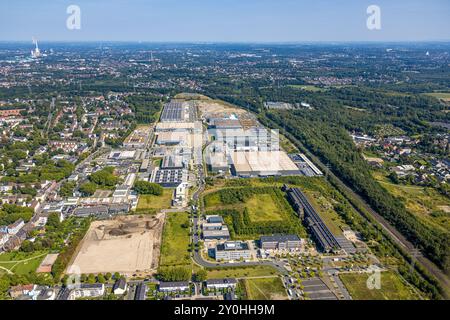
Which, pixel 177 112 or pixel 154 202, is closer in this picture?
pixel 154 202

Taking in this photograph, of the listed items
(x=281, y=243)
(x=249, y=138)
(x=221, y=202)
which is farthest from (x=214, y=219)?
(x=249, y=138)

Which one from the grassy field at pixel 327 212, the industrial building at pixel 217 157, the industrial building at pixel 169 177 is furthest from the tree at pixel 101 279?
the industrial building at pixel 217 157

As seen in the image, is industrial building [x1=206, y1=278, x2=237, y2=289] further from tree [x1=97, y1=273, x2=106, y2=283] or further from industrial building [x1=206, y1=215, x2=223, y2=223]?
industrial building [x1=206, y1=215, x2=223, y2=223]

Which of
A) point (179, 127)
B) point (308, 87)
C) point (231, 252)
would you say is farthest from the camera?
point (308, 87)

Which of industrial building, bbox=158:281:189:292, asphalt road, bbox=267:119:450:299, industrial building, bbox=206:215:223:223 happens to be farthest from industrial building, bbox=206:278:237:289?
asphalt road, bbox=267:119:450:299

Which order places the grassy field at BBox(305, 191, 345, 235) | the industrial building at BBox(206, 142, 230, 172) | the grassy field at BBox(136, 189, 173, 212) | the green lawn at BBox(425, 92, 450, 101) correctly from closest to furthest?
the grassy field at BBox(305, 191, 345, 235), the grassy field at BBox(136, 189, 173, 212), the industrial building at BBox(206, 142, 230, 172), the green lawn at BBox(425, 92, 450, 101)

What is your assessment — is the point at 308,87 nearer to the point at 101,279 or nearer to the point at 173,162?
the point at 173,162
